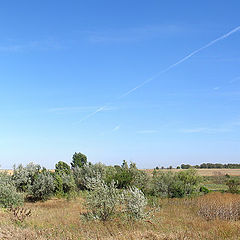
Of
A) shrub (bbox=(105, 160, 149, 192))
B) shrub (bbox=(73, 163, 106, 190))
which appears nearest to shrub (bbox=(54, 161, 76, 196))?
shrub (bbox=(105, 160, 149, 192))

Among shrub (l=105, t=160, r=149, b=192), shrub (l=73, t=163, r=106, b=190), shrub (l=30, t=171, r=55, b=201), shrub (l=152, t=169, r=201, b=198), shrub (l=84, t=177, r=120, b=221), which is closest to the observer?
shrub (l=84, t=177, r=120, b=221)

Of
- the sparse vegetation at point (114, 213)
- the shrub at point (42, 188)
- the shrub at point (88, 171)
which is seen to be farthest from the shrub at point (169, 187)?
the shrub at point (88, 171)

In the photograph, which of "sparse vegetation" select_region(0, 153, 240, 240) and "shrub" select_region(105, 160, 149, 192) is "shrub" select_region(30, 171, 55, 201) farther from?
"shrub" select_region(105, 160, 149, 192)

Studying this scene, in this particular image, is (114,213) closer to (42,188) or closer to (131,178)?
(42,188)

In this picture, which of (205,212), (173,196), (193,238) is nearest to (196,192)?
(173,196)

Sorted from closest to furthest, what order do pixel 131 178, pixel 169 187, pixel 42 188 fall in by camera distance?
1. pixel 42 188
2. pixel 169 187
3. pixel 131 178

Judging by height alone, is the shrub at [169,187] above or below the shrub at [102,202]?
below

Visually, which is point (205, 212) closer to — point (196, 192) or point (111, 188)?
point (111, 188)

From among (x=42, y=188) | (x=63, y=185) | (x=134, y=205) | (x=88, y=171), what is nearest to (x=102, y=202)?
(x=134, y=205)

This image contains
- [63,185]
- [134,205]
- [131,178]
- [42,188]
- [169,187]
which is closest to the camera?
[134,205]

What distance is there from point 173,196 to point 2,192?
15.1 metres

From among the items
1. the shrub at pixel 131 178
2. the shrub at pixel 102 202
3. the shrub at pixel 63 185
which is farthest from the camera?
the shrub at pixel 131 178

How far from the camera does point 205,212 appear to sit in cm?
1366

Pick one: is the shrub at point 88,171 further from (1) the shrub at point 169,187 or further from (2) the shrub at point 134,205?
(2) the shrub at point 134,205
